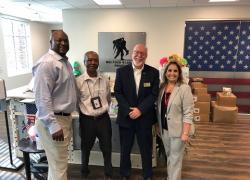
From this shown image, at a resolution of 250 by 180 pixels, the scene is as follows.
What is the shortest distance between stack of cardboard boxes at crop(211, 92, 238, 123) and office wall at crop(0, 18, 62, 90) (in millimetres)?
5802

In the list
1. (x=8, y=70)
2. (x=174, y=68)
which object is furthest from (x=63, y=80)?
(x=8, y=70)

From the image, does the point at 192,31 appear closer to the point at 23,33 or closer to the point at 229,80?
the point at 229,80

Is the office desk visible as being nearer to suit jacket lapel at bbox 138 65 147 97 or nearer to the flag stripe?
suit jacket lapel at bbox 138 65 147 97

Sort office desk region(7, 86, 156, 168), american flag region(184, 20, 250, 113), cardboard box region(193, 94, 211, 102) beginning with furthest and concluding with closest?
american flag region(184, 20, 250, 113) → cardboard box region(193, 94, 211, 102) → office desk region(7, 86, 156, 168)

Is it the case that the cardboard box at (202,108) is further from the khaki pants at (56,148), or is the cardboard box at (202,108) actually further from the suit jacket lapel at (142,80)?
the khaki pants at (56,148)

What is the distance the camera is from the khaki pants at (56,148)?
1.81 m

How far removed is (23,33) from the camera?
7.91 m

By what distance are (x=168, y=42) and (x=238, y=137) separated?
2.78 metres

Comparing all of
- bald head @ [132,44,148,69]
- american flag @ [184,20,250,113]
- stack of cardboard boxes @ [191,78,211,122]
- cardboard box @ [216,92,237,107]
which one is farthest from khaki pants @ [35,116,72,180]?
american flag @ [184,20,250,113]

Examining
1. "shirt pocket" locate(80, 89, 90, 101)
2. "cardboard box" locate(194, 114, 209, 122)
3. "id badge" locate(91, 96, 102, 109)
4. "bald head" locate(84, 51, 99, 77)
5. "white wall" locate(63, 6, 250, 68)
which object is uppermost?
"white wall" locate(63, 6, 250, 68)

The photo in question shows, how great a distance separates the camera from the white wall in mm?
5293

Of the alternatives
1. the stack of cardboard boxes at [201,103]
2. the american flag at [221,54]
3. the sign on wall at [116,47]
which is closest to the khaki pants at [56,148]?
the stack of cardboard boxes at [201,103]

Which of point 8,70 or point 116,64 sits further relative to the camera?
point 8,70

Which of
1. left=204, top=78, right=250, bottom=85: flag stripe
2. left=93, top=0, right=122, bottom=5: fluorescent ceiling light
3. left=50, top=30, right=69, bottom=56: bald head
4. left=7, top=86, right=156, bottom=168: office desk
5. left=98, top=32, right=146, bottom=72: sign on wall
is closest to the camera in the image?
left=50, top=30, right=69, bottom=56: bald head
